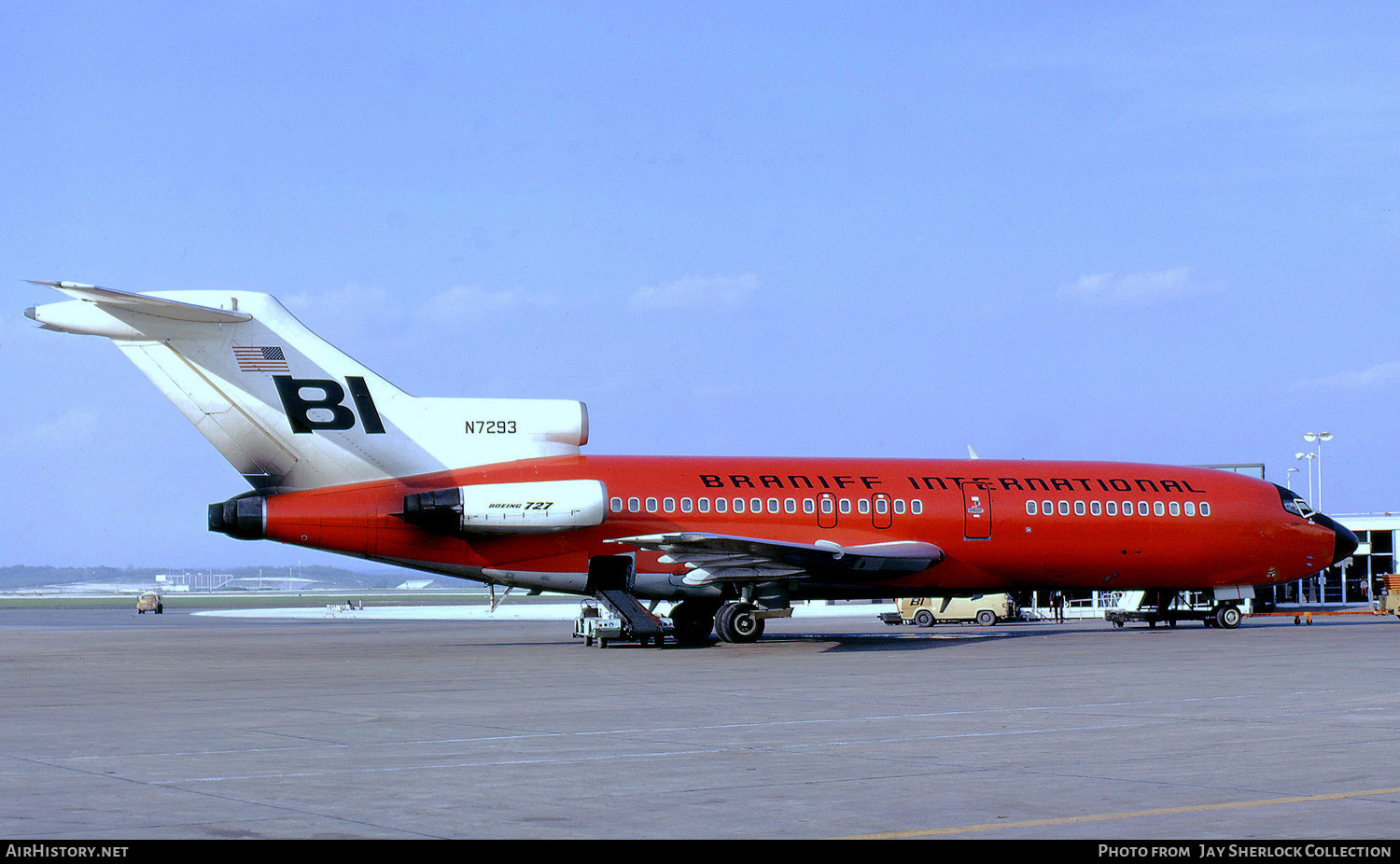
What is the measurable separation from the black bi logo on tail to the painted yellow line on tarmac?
20104 mm

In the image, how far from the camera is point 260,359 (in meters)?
25.4

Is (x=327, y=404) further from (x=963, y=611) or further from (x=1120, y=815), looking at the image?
(x=963, y=611)

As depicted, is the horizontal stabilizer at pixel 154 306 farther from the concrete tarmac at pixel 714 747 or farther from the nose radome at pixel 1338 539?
the nose radome at pixel 1338 539

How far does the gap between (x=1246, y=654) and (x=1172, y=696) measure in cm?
856

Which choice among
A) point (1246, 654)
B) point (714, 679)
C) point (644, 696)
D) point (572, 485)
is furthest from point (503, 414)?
point (1246, 654)

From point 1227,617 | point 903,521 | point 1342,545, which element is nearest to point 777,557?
point 903,521

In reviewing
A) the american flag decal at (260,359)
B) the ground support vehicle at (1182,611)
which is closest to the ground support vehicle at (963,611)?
the ground support vehicle at (1182,611)

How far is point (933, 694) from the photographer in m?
16.6

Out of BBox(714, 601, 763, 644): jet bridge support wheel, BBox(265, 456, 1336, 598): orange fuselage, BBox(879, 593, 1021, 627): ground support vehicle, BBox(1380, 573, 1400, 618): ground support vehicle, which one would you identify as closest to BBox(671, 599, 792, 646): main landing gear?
BBox(714, 601, 763, 644): jet bridge support wheel

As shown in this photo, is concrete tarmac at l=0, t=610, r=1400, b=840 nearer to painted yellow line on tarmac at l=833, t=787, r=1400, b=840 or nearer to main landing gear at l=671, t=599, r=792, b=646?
painted yellow line on tarmac at l=833, t=787, r=1400, b=840

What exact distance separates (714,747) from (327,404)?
16402 mm

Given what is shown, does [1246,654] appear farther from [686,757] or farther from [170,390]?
[170,390]

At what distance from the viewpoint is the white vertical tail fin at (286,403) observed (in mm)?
24484
